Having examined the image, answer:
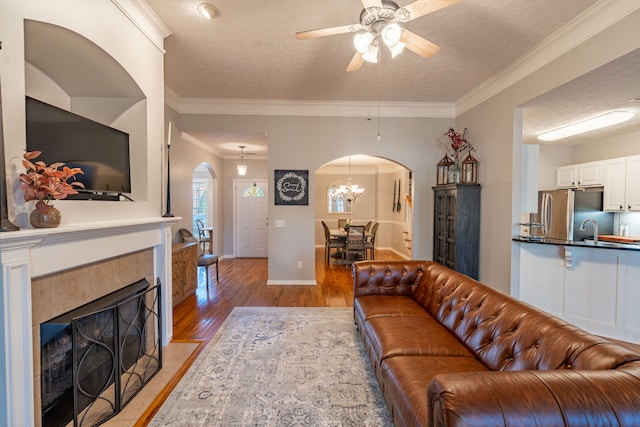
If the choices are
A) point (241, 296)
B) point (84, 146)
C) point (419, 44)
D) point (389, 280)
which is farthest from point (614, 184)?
point (84, 146)

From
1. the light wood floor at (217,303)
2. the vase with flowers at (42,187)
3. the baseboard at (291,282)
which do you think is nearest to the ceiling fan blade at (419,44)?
the vase with flowers at (42,187)

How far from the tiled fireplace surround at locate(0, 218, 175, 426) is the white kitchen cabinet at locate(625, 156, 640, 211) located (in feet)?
22.0

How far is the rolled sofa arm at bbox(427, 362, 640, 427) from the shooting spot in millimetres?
877

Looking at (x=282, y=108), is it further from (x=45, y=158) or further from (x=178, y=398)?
(x=178, y=398)

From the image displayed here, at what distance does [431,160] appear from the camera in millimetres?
4789

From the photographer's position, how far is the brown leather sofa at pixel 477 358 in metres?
0.89

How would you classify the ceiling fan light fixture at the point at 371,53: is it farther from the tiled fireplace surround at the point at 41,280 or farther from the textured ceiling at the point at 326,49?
the tiled fireplace surround at the point at 41,280

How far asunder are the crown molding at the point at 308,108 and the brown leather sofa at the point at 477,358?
2793 mm

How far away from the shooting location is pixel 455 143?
14.4 ft

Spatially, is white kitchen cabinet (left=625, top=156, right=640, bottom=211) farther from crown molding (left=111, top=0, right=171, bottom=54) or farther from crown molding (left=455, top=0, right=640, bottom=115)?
crown molding (left=111, top=0, right=171, bottom=54)

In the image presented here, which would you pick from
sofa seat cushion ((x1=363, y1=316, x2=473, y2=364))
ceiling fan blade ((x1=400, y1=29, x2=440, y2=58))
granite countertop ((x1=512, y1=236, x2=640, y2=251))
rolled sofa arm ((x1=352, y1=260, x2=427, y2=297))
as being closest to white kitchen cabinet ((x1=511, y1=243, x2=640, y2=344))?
granite countertop ((x1=512, y1=236, x2=640, y2=251))

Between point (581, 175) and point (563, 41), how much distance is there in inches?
150

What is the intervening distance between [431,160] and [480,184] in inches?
38.4

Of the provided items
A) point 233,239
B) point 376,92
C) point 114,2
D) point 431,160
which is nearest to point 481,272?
point 431,160
